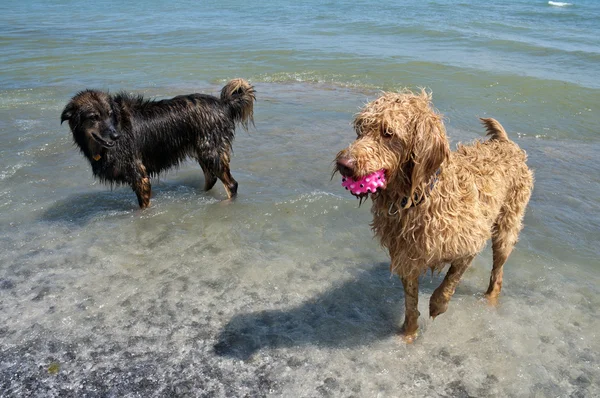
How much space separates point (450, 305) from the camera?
433 cm

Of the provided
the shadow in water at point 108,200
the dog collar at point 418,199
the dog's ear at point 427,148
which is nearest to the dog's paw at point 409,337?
the dog collar at point 418,199

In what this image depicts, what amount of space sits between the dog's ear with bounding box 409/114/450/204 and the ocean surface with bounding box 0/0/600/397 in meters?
1.52

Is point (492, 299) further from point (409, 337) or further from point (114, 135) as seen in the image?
point (114, 135)

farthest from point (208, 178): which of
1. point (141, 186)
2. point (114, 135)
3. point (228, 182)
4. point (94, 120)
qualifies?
point (94, 120)

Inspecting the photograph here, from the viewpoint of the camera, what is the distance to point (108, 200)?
6.44 meters

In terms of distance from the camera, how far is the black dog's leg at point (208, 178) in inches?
261

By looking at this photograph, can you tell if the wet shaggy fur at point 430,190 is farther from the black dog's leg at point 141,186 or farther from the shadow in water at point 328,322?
the black dog's leg at point 141,186

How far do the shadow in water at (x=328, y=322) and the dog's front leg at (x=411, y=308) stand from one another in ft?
0.46

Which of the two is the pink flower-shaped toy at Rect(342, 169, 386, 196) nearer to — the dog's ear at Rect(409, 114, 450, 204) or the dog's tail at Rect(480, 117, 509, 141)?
the dog's ear at Rect(409, 114, 450, 204)

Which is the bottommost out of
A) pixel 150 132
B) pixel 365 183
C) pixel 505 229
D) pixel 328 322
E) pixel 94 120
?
pixel 328 322

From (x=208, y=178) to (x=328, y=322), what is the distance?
327 centimetres

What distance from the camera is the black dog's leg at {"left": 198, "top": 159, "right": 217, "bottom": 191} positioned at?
21.8ft

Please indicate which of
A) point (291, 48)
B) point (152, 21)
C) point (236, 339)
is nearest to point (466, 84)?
point (291, 48)

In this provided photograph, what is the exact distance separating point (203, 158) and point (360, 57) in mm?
9782
